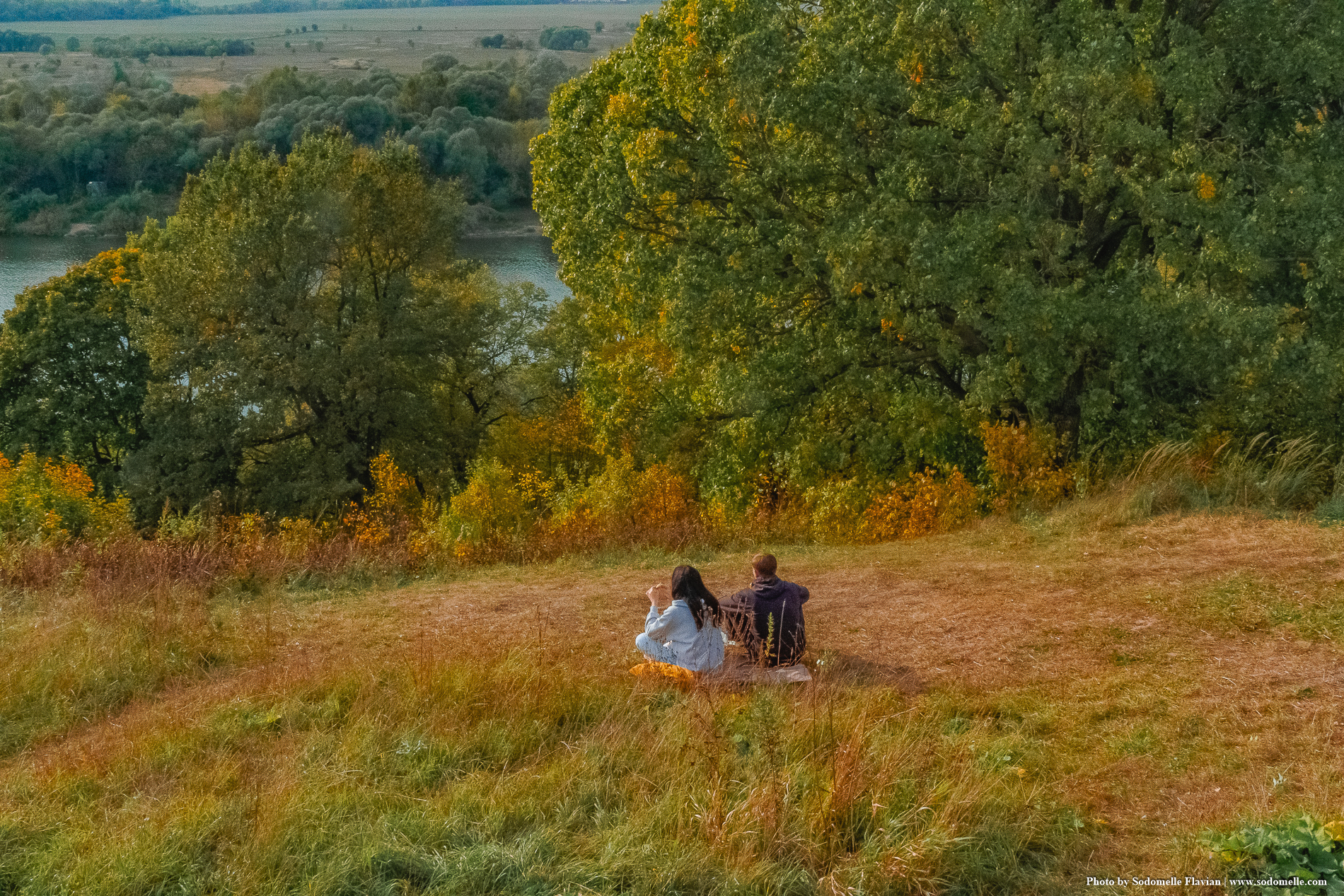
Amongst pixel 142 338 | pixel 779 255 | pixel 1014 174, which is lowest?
pixel 142 338

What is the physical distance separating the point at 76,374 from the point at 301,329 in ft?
24.2

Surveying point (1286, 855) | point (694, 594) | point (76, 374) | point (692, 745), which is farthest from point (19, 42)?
point (1286, 855)

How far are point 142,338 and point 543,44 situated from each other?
123268 mm

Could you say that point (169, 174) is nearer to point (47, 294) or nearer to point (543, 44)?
point (47, 294)

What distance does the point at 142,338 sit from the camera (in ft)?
80.0

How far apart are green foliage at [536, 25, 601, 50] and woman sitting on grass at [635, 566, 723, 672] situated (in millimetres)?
135752

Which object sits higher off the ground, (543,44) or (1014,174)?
(543,44)

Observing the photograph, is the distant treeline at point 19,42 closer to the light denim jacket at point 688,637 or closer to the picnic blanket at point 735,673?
the light denim jacket at point 688,637

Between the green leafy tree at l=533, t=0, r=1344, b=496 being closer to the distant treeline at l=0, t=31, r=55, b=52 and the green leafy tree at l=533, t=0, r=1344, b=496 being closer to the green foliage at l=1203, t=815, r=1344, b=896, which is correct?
the green foliage at l=1203, t=815, r=1344, b=896

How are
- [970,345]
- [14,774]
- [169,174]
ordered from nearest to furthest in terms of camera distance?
[14,774], [970,345], [169,174]

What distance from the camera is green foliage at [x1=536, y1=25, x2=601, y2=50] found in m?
134

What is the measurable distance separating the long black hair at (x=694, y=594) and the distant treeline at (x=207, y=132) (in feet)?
156

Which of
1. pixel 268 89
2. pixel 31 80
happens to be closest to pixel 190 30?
pixel 31 80

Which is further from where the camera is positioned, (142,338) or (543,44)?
(543,44)
